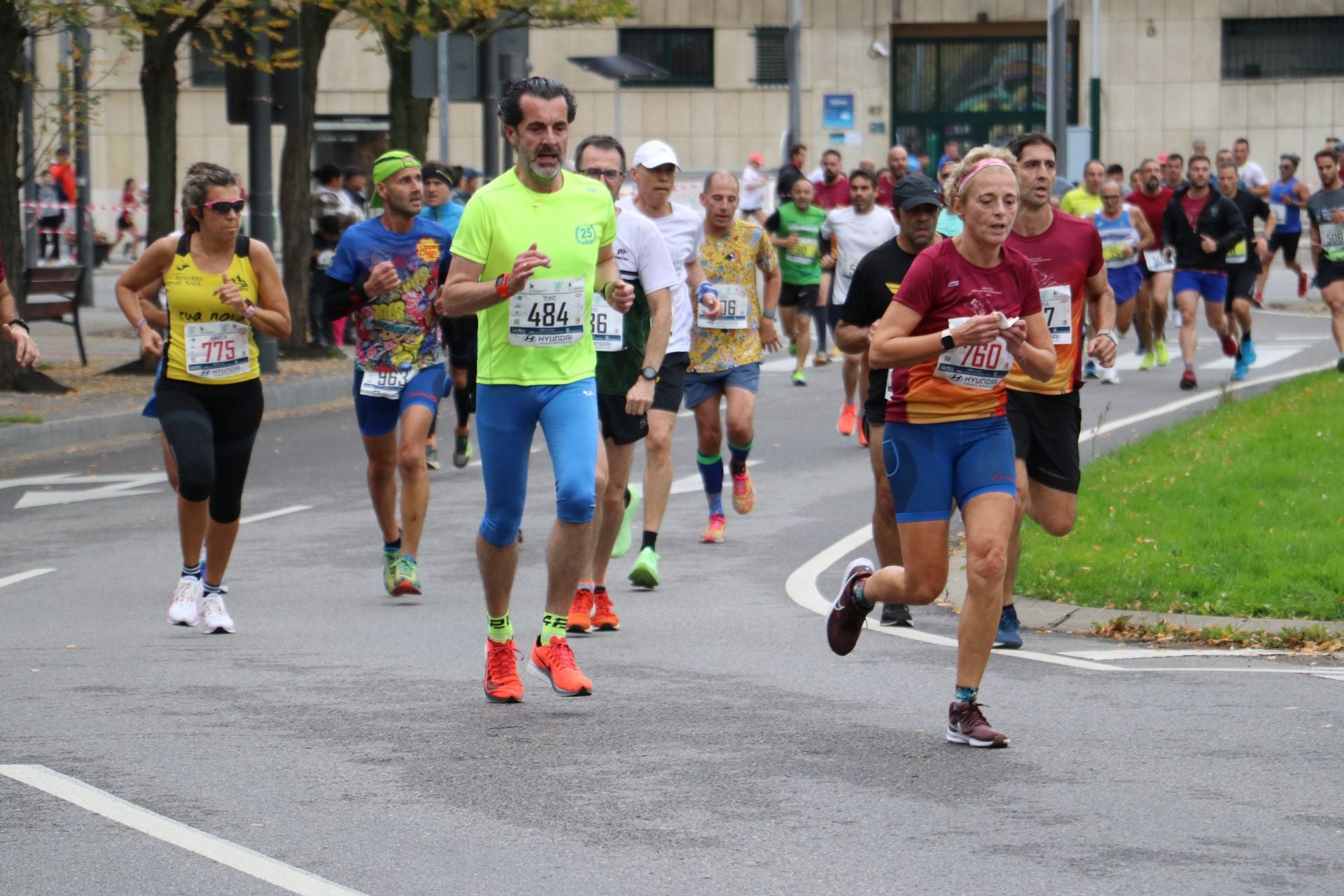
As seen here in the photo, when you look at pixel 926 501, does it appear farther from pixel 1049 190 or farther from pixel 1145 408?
pixel 1145 408

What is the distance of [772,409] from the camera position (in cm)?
1825

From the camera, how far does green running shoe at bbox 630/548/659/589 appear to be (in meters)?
9.84

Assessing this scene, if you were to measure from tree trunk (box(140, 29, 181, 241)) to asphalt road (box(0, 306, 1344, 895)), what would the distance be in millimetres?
10194

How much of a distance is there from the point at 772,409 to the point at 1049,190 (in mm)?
10178

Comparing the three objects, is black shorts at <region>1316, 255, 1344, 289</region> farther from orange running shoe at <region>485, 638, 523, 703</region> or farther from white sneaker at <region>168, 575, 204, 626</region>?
orange running shoe at <region>485, 638, 523, 703</region>

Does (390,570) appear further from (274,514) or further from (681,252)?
(274,514)

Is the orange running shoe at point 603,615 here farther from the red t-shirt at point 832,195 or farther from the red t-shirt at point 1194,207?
the red t-shirt at point 832,195

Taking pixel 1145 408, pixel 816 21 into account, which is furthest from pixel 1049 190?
pixel 816 21

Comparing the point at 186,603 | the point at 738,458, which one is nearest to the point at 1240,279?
the point at 738,458

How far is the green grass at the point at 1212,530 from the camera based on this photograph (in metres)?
8.91

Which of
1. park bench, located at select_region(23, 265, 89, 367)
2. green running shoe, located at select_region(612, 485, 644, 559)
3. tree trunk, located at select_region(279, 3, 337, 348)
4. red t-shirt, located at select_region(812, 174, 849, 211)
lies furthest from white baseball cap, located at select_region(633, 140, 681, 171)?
red t-shirt, located at select_region(812, 174, 849, 211)

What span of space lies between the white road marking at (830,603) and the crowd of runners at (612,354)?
0.15 metres

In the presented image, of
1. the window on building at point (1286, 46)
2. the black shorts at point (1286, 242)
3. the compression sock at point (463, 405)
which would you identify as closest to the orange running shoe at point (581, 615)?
the compression sock at point (463, 405)

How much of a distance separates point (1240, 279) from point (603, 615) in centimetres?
1170
